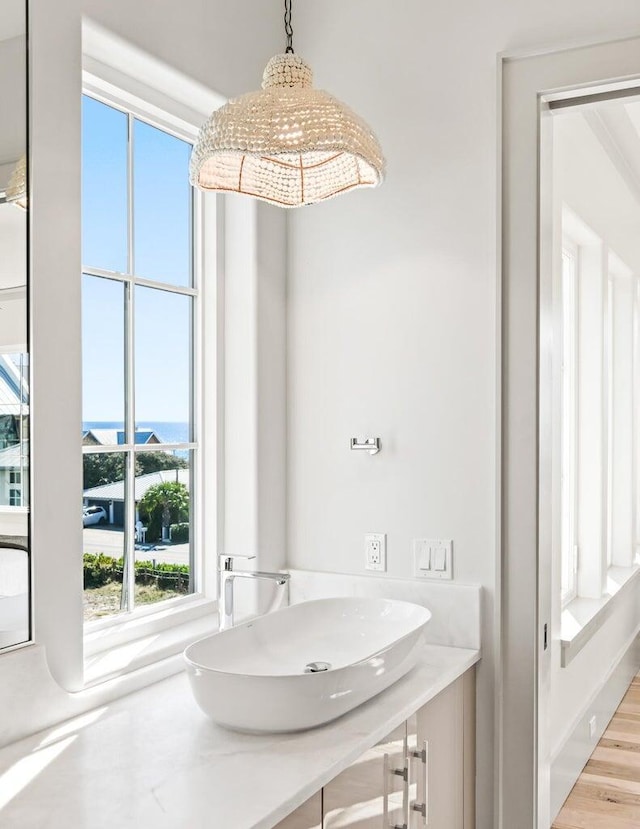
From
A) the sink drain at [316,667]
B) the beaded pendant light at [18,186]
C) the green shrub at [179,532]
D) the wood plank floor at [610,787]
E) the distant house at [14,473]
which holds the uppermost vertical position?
the beaded pendant light at [18,186]

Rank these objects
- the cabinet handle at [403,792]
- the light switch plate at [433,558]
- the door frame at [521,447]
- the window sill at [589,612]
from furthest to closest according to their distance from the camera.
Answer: the window sill at [589,612]
the light switch plate at [433,558]
the door frame at [521,447]
the cabinet handle at [403,792]

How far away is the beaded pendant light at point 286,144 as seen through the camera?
1479mm

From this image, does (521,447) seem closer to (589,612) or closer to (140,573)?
(140,573)

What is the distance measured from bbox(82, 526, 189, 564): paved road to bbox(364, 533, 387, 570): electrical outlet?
0.52 m

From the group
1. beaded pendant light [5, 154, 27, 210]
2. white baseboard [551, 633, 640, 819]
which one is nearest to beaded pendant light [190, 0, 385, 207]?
beaded pendant light [5, 154, 27, 210]

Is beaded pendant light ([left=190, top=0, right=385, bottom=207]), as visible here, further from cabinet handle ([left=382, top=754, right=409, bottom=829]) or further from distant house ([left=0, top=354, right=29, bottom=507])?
cabinet handle ([left=382, top=754, right=409, bottom=829])

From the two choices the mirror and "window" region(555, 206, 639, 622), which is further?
"window" region(555, 206, 639, 622)

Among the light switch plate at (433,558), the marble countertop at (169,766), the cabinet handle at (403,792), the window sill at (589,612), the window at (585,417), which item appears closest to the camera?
the marble countertop at (169,766)

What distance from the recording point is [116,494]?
1.97 meters

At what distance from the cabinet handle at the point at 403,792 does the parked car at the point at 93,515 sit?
854 millimetres

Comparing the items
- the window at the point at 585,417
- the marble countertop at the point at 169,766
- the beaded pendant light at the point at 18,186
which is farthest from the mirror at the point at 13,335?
the window at the point at 585,417

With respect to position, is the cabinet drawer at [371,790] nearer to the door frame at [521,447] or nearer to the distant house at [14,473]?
the door frame at [521,447]

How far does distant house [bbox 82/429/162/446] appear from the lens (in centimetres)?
189

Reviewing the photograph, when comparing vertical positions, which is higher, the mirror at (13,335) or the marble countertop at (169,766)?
the mirror at (13,335)
